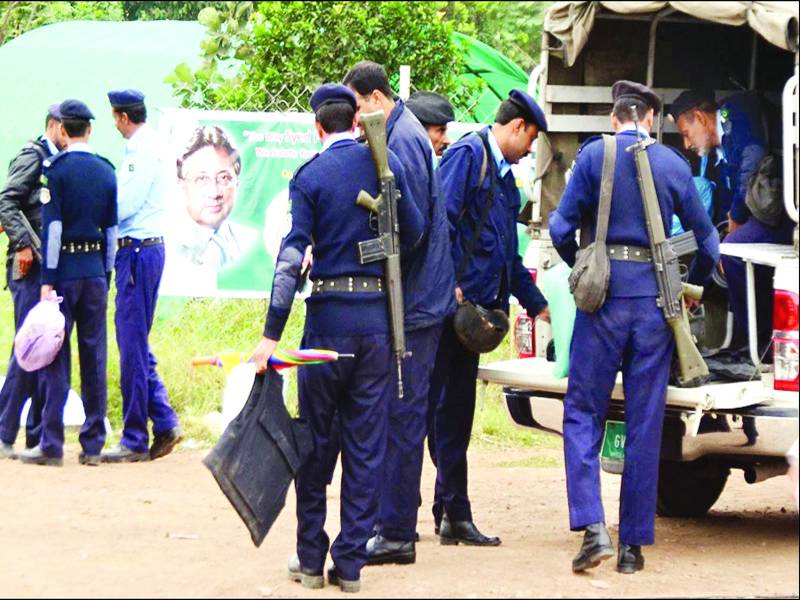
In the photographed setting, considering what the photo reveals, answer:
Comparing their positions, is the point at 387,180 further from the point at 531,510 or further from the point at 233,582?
the point at 531,510

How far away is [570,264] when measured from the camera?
745 centimetres

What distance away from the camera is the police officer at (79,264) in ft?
31.0

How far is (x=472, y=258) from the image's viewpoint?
25.3 ft

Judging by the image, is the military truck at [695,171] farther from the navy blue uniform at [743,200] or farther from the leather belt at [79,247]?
the leather belt at [79,247]

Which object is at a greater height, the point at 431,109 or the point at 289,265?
the point at 431,109

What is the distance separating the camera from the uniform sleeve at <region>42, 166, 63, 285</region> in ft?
30.7

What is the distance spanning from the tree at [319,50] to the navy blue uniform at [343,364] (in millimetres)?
5309

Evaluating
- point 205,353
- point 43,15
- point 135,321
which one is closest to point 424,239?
point 135,321

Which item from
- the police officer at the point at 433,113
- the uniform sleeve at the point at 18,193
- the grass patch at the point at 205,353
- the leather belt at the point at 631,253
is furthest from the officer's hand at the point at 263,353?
the grass patch at the point at 205,353

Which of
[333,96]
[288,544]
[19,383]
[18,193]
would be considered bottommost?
[288,544]

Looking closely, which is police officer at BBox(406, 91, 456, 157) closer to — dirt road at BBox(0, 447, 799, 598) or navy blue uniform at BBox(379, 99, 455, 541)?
navy blue uniform at BBox(379, 99, 455, 541)

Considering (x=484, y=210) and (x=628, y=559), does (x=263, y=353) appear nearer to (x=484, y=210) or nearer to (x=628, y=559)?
(x=484, y=210)

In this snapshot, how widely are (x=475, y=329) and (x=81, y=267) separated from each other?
10.0ft

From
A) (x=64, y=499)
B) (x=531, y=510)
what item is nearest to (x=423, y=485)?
(x=531, y=510)
